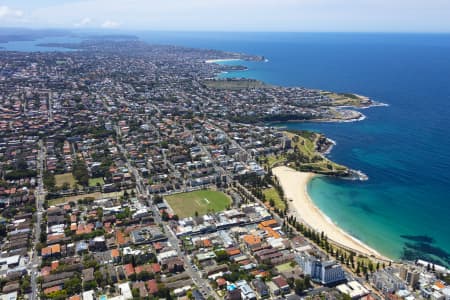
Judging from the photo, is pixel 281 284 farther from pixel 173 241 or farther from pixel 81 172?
pixel 81 172

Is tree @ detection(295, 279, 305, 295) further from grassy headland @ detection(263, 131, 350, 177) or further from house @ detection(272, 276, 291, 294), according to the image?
grassy headland @ detection(263, 131, 350, 177)

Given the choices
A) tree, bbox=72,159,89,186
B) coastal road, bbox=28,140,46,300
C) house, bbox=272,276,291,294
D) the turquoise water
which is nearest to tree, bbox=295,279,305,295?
house, bbox=272,276,291,294

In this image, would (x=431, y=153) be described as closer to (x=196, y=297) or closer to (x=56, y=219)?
(x=196, y=297)

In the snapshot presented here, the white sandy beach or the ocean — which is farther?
the ocean

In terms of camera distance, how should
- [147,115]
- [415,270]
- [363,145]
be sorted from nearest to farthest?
1. [415,270]
2. [363,145]
3. [147,115]

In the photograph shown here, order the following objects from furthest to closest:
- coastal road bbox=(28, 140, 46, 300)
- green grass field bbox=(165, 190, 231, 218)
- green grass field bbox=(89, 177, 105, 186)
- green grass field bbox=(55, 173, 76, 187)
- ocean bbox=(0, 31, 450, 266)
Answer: green grass field bbox=(89, 177, 105, 186) < green grass field bbox=(55, 173, 76, 187) < green grass field bbox=(165, 190, 231, 218) < ocean bbox=(0, 31, 450, 266) < coastal road bbox=(28, 140, 46, 300)

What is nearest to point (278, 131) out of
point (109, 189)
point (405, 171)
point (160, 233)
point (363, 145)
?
point (363, 145)
